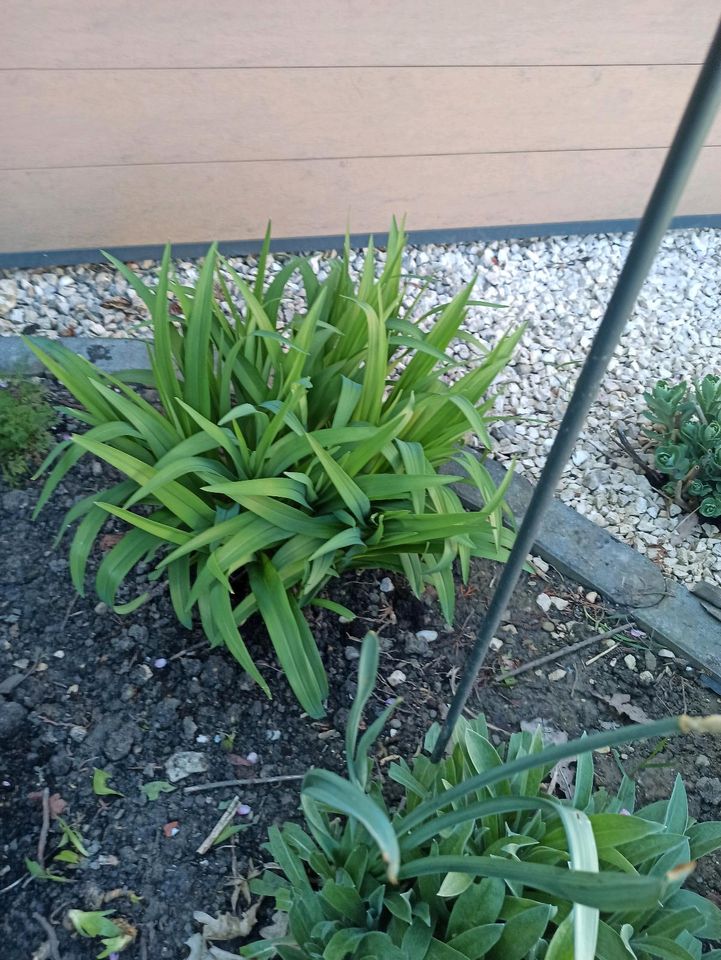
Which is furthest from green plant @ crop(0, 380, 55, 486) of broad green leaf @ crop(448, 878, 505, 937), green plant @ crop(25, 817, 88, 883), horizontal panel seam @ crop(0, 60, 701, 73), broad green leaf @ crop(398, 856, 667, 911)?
broad green leaf @ crop(398, 856, 667, 911)

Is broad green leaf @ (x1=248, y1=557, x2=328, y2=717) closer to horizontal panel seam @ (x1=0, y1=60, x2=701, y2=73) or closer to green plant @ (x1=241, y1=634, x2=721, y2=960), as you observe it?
green plant @ (x1=241, y1=634, x2=721, y2=960)

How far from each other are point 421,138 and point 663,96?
96 cm

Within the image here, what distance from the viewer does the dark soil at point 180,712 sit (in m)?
1.35

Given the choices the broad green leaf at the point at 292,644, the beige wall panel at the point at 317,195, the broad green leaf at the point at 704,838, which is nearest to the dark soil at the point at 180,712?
the broad green leaf at the point at 292,644

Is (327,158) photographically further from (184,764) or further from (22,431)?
(184,764)

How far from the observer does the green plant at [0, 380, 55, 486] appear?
74.4 inches

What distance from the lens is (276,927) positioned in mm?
1316

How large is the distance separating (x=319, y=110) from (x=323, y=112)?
0.02 m

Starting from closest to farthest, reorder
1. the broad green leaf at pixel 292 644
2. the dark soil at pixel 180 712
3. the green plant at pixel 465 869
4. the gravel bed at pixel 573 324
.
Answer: the green plant at pixel 465 869 → the dark soil at pixel 180 712 → the broad green leaf at pixel 292 644 → the gravel bed at pixel 573 324

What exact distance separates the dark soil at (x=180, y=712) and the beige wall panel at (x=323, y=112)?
45.0 inches

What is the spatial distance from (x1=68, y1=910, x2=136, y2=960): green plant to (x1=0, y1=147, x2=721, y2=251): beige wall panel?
6.95 ft

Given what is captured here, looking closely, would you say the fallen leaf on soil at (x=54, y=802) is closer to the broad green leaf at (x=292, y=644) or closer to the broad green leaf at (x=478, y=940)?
the broad green leaf at (x=292, y=644)

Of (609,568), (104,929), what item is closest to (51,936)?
(104,929)

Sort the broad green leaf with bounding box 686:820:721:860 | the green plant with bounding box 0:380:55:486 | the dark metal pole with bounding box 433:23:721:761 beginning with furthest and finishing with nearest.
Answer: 1. the green plant with bounding box 0:380:55:486
2. the broad green leaf with bounding box 686:820:721:860
3. the dark metal pole with bounding box 433:23:721:761
